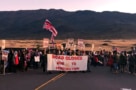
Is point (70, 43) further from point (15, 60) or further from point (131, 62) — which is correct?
point (15, 60)

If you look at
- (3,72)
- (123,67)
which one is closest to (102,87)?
(3,72)

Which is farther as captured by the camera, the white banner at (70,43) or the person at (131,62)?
the white banner at (70,43)

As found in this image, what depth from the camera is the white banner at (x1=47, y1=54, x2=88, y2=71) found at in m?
32.9

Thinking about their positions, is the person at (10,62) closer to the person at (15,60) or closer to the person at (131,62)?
Answer: the person at (15,60)

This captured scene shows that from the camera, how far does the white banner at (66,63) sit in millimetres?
32875

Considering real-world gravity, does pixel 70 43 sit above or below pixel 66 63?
above

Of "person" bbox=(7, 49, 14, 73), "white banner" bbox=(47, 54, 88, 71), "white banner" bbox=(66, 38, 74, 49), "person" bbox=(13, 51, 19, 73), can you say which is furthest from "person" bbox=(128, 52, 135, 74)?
"person" bbox=(7, 49, 14, 73)

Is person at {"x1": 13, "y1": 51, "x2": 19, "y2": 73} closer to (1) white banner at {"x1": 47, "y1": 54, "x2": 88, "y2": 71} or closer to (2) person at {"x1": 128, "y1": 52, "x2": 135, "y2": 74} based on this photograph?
(1) white banner at {"x1": 47, "y1": 54, "x2": 88, "y2": 71}

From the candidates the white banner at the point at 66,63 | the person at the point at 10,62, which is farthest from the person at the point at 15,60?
the white banner at the point at 66,63

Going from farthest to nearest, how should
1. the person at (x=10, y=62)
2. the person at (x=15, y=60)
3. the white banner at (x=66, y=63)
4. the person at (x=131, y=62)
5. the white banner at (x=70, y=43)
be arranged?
the white banner at (x=70, y=43), the person at (x=131, y=62), the white banner at (x=66, y=63), the person at (x=15, y=60), the person at (x=10, y=62)

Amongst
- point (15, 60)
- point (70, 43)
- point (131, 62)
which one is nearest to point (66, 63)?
point (15, 60)

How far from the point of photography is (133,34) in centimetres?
15550

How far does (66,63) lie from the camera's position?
33531mm

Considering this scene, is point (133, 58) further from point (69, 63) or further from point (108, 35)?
point (108, 35)
